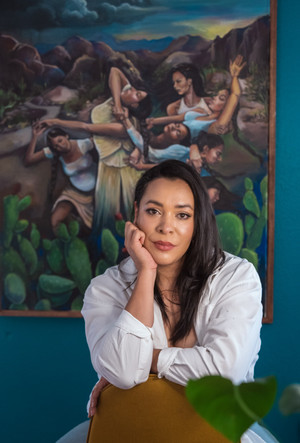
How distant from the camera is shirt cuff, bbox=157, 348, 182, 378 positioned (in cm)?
138

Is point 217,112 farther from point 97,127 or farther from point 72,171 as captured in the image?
point 72,171

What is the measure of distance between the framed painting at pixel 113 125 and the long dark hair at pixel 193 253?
66 cm

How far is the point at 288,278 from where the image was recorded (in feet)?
7.64

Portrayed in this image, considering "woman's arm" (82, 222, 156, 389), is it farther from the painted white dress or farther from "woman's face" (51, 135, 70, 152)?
"woman's face" (51, 135, 70, 152)

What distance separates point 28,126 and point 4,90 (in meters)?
0.20

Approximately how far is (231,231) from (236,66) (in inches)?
27.4

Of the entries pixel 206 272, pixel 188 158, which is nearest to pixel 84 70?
pixel 188 158

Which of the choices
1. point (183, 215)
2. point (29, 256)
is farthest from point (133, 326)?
point (29, 256)

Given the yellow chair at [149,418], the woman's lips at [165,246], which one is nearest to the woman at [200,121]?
the woman's lips at [165,246]

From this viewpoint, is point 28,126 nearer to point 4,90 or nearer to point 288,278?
point 4,90

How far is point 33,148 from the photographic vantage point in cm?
242

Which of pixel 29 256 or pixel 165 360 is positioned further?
pixel 29 256

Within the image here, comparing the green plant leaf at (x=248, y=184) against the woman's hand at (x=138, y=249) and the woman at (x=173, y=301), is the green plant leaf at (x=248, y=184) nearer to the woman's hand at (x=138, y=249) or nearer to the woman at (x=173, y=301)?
the woman at (x=173, y=301)

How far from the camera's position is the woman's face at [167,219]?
1.57 meters
